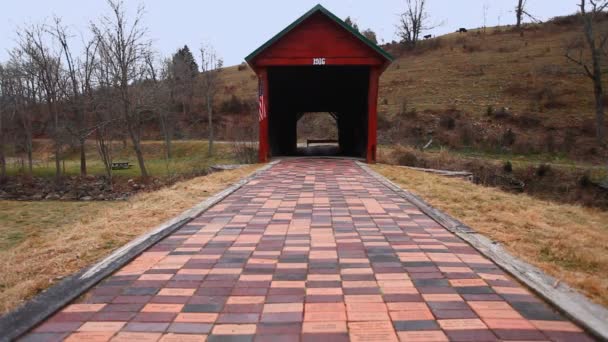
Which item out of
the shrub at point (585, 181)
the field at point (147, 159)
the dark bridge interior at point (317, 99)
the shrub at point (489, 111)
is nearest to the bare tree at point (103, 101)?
the field at point (147, 159)

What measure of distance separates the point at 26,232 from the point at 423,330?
38.9ft

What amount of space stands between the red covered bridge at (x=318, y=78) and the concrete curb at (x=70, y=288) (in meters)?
8.31

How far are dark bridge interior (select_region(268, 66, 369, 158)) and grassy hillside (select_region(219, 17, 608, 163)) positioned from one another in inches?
268

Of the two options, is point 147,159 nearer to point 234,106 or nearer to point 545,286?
point 234,106

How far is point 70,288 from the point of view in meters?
3.01

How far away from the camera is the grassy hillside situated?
22.2 metres

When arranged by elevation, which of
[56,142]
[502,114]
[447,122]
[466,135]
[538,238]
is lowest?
[538,238]

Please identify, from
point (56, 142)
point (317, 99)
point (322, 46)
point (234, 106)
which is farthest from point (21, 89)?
point (322, 46)

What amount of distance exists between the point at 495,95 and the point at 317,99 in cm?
1584

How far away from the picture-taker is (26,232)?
11500 millimetres

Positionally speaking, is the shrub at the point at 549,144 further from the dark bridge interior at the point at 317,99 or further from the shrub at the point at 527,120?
the dark bridge interior at the point at 317,99

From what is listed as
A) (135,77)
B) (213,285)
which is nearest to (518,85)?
(135,77)

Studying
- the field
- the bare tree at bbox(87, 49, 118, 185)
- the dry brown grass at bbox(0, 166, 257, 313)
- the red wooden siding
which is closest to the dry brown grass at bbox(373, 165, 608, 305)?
the dry brown grass at bbox(0, 166, 257, 313)

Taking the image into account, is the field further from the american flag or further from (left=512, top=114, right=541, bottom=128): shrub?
(left=512, top=114, right=541, bottom=128): shrub
